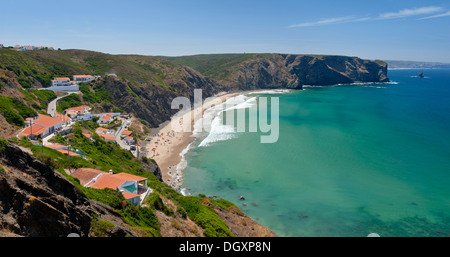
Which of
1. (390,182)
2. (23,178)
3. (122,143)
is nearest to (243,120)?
(122,143)

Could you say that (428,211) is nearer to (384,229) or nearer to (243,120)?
(384,229)

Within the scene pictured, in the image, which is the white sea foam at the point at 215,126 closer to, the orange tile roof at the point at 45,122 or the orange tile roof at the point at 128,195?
the orange tile roof at the point at 45,122

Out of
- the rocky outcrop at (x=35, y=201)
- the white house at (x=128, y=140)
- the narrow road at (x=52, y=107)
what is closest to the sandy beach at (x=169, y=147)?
the white house at (x=128, y=140)

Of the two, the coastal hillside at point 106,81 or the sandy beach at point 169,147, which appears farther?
the coastal hillside at point 106,81

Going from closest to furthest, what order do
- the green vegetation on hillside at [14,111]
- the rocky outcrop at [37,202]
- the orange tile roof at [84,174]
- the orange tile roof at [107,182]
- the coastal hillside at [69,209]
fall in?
the rocky outcrop at [37,202] → the coastal hillside at [69,209] → the orange tile roof at [107,182] → the orange tile roof at [84,174] → the green vegetation on hillside at [14,111]

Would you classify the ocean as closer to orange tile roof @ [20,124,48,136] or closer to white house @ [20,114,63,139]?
white house @ [20,114,63,139]

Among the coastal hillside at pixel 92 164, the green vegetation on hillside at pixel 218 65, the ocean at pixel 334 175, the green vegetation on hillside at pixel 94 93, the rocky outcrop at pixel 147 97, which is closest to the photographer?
the coastal hillside at pixel 92 164
